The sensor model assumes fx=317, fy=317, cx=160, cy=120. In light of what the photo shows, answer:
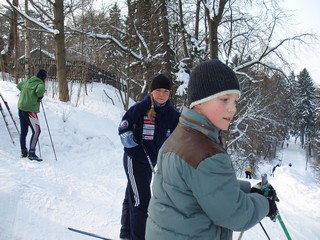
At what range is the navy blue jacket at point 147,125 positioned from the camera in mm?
3527

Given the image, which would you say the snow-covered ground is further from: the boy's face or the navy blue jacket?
the boy's face

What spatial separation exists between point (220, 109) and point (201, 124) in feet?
0.43

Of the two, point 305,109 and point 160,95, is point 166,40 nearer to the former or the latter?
point 160,95

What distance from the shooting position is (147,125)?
3629mm

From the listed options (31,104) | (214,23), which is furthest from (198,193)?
(214,23)

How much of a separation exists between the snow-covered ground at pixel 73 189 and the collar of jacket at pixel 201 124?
9.44ft

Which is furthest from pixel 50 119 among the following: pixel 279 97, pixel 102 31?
pixel 279 97

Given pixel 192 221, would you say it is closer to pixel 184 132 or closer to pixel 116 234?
pixel 184 132

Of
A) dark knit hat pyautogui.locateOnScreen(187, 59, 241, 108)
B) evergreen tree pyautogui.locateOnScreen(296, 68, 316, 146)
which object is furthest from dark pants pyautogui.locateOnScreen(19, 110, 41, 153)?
evergreen tree pyautogui.locateOnScreen(296, 68, 316, 146)

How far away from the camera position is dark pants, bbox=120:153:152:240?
134 inches

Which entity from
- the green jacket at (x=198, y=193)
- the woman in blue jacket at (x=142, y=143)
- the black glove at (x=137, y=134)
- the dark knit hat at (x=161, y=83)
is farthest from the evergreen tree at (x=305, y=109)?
the green jacket at (x=198, y=193)

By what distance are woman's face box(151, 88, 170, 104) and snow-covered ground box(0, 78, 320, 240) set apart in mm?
1859

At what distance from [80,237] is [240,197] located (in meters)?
2.95

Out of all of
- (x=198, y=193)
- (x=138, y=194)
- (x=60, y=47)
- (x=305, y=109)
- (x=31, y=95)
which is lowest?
(x=305, y=109)
